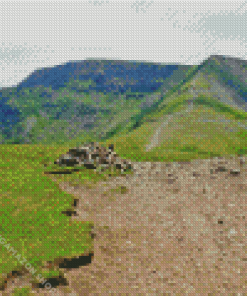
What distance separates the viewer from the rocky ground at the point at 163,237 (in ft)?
54.6

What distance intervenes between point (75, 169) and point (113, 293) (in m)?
24.9

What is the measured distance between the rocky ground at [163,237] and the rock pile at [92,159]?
147 inches

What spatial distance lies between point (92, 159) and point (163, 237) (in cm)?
2127

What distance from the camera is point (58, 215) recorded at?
22.9 m

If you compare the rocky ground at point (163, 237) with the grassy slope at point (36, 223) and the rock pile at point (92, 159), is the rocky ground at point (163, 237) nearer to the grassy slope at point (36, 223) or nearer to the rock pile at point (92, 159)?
the grassy slope at point (36, 223)

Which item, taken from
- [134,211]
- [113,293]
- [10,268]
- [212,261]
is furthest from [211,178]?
[10,268]

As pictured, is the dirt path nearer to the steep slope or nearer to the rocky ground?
the steep slope

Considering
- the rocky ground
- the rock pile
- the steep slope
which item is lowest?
the rocky ground

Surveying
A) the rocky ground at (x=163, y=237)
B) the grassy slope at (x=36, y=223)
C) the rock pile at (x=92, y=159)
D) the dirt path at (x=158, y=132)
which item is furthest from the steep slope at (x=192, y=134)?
the grassy slope at (x=36, y=223)

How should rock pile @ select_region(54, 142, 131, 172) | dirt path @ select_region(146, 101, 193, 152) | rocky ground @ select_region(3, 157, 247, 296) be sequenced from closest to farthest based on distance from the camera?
rocky ground @ select_region(3, 157, 247, 296) < rock pile @ select_region(54, 142, 131, 172) < dirt path @ select_region(146, 101, 193, 152)

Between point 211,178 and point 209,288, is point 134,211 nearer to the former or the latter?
point 209,288

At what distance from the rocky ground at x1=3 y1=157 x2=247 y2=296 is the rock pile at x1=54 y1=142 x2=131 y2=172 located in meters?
3.72

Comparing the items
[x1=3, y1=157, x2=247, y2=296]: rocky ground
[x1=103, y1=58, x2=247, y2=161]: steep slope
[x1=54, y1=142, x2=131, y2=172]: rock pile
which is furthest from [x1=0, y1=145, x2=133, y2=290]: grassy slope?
[x1=103, y1=58, x2=247, y2=161]: steep slope

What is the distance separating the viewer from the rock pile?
40562 mm
